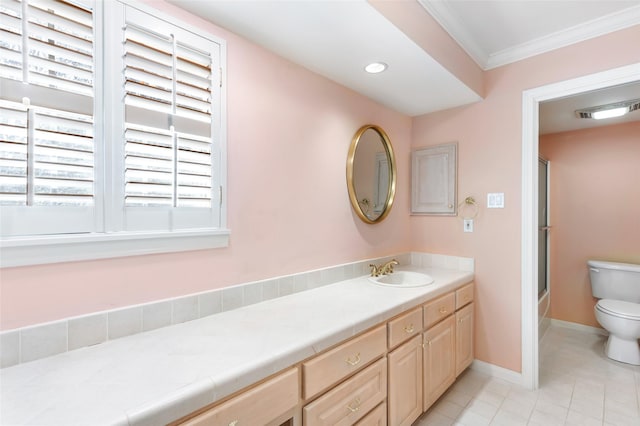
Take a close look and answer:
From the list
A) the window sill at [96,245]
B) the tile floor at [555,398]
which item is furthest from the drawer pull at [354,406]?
the window sill at [96,245]

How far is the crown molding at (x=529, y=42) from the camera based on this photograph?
177cm

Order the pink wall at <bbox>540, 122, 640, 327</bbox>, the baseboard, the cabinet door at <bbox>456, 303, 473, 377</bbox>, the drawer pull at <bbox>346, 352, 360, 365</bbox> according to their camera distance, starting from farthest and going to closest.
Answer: the baseboard < the pink wall at <bbox>540, 122, 640, 327</bbox> < the cabinet door at <bbox>456, 303, 473, 377</bbox> < the drawer pull at <bbox>346, 352, 360, 365</bbox>

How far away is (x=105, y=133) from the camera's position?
112 cm

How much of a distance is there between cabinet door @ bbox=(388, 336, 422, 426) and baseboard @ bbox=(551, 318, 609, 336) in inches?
102

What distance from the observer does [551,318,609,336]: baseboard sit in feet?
10.2

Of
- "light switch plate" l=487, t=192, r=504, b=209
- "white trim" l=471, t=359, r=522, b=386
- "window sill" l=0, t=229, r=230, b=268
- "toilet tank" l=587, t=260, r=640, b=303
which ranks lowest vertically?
"white trim" l=471, t=359, r=522, b=386

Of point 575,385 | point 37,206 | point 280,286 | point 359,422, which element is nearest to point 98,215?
point 37,206

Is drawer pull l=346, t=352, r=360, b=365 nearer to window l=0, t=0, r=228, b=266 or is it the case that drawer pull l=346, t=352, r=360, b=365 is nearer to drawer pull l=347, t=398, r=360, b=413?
drawer pull l=347, t=398, r=360, b=413

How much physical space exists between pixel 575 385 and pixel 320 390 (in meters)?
2.20

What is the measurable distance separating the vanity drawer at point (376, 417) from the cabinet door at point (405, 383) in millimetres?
49

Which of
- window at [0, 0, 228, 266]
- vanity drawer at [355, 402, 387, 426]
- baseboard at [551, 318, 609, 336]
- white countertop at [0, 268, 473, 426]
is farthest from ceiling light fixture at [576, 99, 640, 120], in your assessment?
window at [0, 0, 228, 266]

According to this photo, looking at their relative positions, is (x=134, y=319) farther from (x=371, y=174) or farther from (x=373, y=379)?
(x=371, y=174)

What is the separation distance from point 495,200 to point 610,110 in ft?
4.48

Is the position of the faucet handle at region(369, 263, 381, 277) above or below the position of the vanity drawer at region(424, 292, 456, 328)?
above
